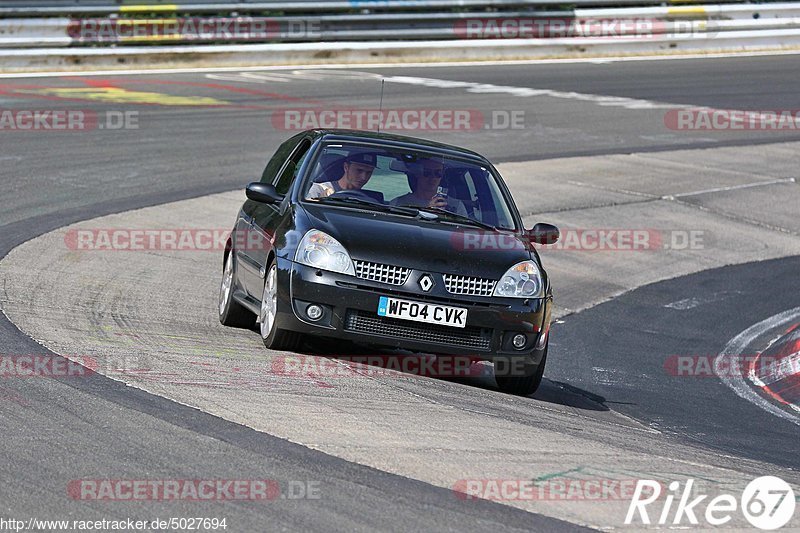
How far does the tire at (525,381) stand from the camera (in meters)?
9.01

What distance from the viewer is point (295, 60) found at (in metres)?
27.0

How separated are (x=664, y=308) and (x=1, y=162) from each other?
27.0 ft

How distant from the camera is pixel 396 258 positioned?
8.50 metres

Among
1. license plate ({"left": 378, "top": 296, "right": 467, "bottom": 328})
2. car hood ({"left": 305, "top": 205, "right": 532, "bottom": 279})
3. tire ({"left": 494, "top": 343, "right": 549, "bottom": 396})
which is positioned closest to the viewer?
license plate ({"left": 378, "top": 296, "right": 467, "bottom": 328})

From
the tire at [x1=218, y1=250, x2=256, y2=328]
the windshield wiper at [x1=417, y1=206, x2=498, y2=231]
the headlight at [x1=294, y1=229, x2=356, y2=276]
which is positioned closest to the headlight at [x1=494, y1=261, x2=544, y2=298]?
the windshield wiper at [x1=417, y1=206, x2=498, y2=231]

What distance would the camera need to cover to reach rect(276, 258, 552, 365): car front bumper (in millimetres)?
8445

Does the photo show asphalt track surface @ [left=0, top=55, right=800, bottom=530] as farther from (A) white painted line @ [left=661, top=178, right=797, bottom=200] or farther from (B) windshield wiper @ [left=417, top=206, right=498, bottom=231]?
(A) white painted line @ [left=661, top=178, right=797, bottom=200]

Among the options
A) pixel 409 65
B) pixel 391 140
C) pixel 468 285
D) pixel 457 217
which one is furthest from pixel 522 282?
pixel 409 65

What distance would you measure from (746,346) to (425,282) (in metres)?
4.80

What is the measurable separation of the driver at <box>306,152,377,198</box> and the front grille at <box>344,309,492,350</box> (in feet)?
4.10

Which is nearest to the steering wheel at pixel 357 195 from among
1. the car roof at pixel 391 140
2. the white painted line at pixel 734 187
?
the car roof at pixel 391 140

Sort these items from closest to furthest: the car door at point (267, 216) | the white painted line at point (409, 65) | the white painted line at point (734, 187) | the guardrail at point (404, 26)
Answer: the car door at point (267, 216), the white painted line at point (734, 187), the white painted line at point (409, 65), the guardrail at point (404, 26)

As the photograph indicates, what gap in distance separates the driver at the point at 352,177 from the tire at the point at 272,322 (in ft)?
2.27

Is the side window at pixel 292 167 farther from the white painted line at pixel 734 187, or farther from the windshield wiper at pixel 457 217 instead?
the white painted line at pixel 734 187
